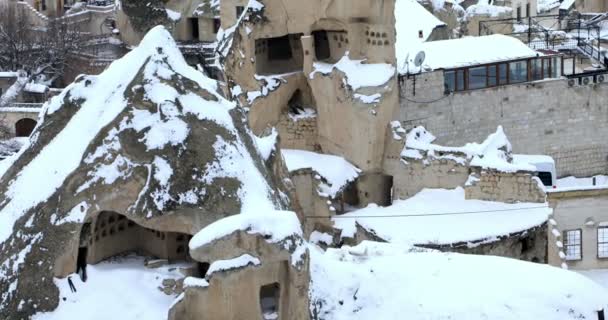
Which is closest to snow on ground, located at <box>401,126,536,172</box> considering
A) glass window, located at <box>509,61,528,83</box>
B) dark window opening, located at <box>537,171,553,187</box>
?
Answer: dark window opening, located at <box>537,171,553,187</box>

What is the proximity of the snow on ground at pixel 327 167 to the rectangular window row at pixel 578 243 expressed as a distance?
29.3 ft

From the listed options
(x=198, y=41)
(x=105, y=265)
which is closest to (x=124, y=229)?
(x=105, y=265)

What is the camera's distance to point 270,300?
95.9 feet

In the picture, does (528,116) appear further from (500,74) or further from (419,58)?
(419,58)

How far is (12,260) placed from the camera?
1088 inches

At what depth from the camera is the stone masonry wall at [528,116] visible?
4784 centimetres

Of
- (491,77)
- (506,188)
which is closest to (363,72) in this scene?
(491,77)

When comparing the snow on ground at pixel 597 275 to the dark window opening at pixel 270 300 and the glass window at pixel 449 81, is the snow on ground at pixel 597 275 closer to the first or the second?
the glass window at pixel 449 81

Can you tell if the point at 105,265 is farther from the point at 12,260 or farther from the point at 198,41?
the point at 198,41

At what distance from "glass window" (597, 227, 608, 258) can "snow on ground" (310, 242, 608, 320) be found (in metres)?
8.39

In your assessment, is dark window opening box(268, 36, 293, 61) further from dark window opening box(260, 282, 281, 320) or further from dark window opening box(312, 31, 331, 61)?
dark window opening box(260, 282, 281, 320)

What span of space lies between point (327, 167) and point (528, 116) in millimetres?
9238

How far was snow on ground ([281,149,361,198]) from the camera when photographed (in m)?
44.7

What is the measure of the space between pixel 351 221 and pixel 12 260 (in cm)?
1703
